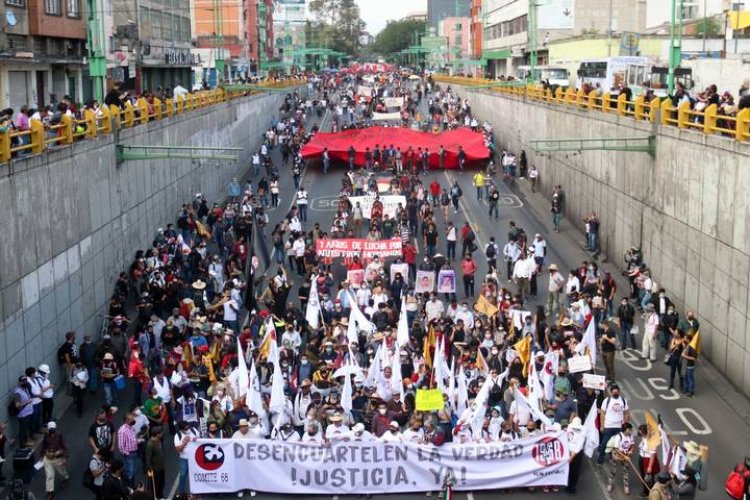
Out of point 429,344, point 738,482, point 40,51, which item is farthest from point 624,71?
point 738,482

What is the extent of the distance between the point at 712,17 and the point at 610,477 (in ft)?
238

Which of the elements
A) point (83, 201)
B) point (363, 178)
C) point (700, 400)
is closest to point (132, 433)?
point (83, 201)

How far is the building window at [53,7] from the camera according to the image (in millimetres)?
46209

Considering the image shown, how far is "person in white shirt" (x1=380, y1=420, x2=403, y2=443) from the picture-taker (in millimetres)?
16547

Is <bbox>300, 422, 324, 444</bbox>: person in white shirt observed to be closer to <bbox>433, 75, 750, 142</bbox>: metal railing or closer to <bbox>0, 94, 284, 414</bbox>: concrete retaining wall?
<bbox>0, 94, 284, 414</bbox>: concrete retaining wall

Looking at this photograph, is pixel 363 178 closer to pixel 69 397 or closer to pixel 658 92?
pixel 658 92

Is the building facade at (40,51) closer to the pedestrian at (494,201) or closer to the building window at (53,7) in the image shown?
the building window at (53,7)

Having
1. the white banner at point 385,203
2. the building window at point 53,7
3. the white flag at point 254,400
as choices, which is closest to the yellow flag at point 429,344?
the white flag at point 254,400

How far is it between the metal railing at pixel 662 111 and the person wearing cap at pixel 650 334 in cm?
423

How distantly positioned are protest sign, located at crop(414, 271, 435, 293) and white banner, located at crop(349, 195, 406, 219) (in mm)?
8247

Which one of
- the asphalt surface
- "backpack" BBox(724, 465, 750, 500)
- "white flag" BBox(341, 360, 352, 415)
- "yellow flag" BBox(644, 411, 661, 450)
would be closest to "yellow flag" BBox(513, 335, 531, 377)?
the asphalt surface

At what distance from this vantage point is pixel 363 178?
149 feet

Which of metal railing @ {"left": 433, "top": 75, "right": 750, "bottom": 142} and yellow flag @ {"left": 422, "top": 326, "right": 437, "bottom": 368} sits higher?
metal railing @ {"left": 433, "top": 75, "right": 750, "bottom": 142}

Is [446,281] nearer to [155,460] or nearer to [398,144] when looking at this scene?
[155,460]
